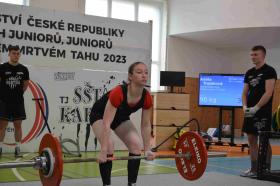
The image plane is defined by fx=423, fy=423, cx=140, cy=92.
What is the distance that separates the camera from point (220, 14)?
10.7 meters

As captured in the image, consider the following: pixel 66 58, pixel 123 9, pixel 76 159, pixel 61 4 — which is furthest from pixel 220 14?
pixel 76 159

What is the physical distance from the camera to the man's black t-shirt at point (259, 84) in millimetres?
4543

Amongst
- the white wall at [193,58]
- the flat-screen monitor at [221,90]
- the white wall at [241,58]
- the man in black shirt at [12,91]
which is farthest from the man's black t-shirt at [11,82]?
the white wall at [241,58]

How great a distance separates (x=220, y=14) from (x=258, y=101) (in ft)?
21.4

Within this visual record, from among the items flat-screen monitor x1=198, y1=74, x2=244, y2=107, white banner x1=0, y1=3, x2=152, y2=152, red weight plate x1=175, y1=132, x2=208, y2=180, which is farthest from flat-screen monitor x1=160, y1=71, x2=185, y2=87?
red weight plate x1=175, y1=132, x2=208, y2=180

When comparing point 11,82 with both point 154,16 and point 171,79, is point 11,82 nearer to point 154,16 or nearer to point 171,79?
point 171,79

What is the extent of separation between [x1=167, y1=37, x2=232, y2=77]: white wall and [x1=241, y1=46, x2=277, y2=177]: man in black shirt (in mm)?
7388

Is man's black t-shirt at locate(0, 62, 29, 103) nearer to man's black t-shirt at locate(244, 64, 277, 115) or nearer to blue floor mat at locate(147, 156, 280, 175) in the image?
blue floor mat at locate(147, 156, 280, 175)

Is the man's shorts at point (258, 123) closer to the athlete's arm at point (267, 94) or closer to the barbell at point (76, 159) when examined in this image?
the athlete's arm at point (267, 94)

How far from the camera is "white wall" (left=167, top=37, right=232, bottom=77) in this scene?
12.1 metres

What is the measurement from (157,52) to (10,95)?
7046 mm

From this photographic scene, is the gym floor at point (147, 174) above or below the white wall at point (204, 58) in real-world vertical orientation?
below

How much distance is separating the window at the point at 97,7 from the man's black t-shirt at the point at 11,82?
18.6 feet

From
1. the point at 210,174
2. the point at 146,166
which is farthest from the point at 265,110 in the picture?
the point at 146,166
